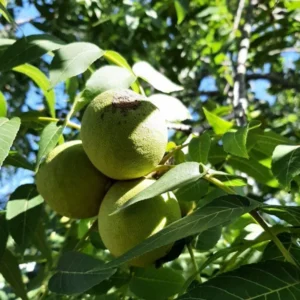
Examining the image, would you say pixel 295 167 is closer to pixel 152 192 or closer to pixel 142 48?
pixel 152 192

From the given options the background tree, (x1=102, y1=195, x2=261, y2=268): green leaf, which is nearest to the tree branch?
the background tree

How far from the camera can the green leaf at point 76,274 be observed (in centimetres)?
96

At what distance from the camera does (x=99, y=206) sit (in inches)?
54.3

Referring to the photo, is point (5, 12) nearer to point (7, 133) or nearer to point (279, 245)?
point (7, 133)

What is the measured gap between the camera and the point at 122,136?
4.04 feet

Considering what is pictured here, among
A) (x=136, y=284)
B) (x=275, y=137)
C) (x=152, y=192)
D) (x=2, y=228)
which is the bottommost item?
(x=136, y=284)

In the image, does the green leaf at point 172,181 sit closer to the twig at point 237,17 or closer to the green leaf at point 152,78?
the green leaf at point 152,78

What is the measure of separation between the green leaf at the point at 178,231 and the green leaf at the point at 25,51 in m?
0.56

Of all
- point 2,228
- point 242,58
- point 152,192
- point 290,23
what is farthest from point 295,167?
point 290,23

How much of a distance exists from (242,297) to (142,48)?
103 inches

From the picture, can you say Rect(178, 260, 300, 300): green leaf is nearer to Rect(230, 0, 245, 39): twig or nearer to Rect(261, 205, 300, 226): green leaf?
Rect(261, 205, 300, 226): green leaf

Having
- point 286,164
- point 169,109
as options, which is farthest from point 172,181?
point 169,109

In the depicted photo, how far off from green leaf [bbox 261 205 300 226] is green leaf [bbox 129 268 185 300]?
0.38m

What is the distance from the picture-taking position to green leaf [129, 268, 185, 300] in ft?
4.43
